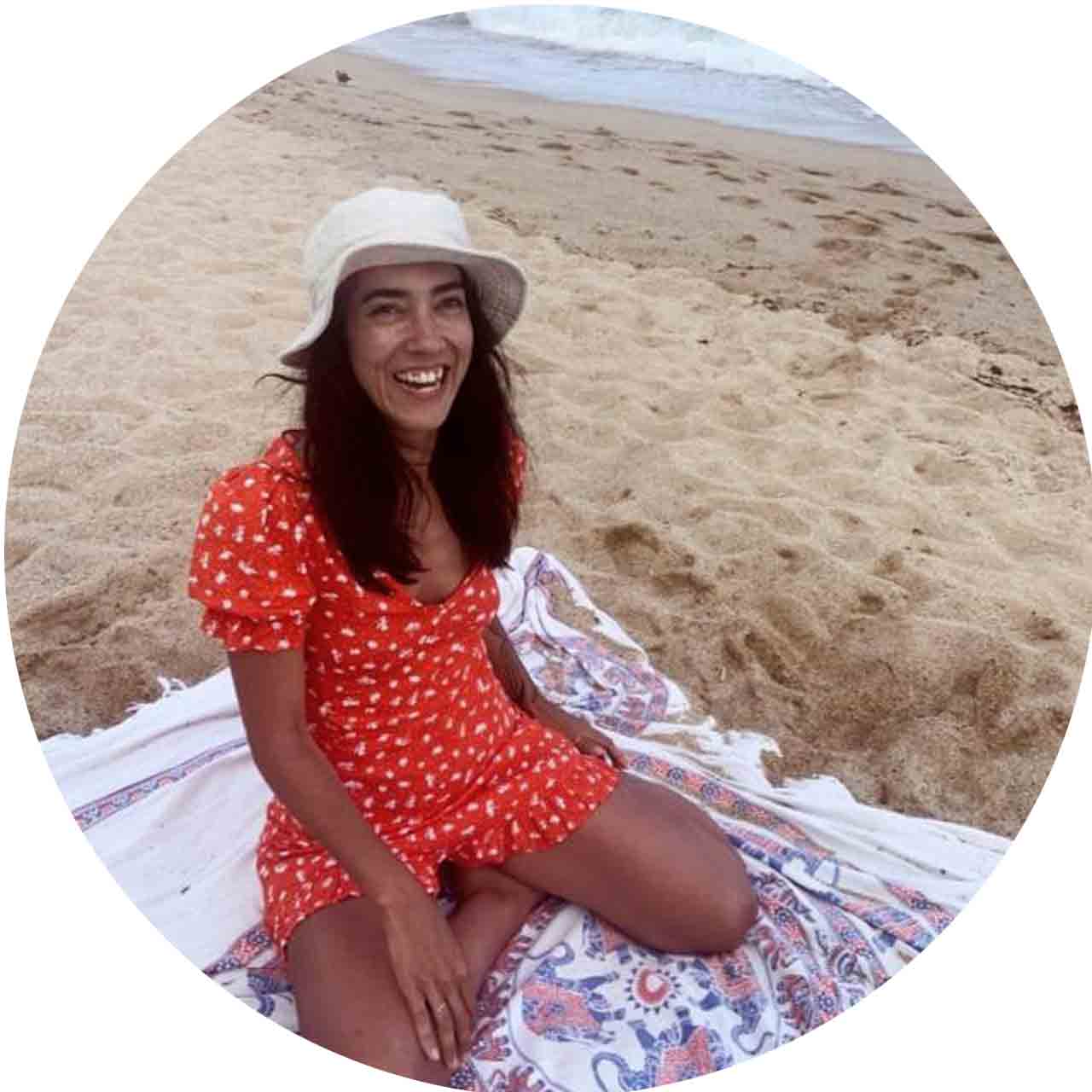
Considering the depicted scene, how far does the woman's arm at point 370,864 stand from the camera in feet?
4.06

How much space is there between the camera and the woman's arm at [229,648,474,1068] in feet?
4.06

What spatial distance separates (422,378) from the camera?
1179mm

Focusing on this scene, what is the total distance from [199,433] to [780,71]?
1.05m

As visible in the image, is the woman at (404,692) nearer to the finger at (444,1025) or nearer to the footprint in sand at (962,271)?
the finger at (444,1025)

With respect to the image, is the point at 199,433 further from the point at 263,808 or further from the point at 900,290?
the point at 900,290

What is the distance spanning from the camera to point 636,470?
6.71ft

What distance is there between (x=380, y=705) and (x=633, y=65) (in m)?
1.12

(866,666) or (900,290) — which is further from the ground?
(900,290)

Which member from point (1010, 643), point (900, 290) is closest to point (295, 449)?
point (1010, 643)

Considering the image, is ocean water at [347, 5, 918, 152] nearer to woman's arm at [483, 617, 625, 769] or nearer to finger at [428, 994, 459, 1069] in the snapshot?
woman's arm at [483, 617, 625, 769]

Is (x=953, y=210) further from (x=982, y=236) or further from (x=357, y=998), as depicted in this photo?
(x=357, y=998)

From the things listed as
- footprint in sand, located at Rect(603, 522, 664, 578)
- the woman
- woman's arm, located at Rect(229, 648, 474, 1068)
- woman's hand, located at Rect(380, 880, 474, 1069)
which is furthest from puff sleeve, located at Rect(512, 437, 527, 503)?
footprint in sand, located at Rect(603, 522, 664, 578)

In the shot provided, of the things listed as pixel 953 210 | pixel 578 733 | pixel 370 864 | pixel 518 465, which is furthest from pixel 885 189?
pixel 370 864

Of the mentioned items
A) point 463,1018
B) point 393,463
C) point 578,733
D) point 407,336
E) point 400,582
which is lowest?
point 463,1018
